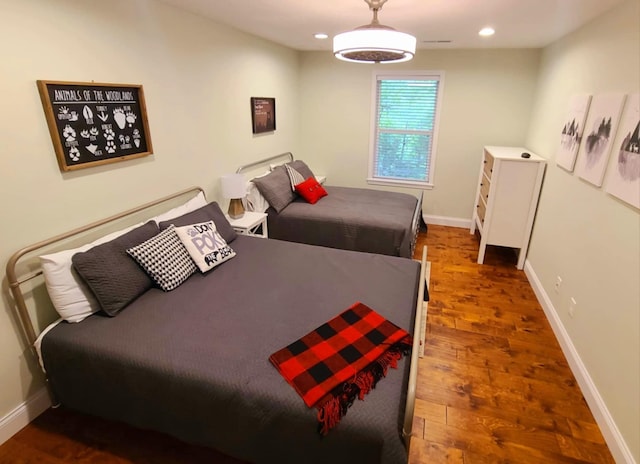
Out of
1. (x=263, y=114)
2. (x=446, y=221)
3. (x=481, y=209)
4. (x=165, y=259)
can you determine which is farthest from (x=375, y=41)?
(x=446, y=221)

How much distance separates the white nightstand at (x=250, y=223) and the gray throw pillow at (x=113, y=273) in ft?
3.78

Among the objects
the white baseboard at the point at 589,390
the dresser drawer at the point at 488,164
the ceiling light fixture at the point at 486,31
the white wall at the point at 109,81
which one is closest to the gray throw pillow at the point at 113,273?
the white wall at the point at 109,81

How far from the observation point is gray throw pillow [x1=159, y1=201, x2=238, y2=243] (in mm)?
2457

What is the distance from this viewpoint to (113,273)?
1.89 m

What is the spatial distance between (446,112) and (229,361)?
4.16 meters

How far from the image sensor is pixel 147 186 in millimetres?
2541

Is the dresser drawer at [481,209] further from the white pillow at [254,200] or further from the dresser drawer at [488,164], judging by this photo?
the white pillow at [254,200]

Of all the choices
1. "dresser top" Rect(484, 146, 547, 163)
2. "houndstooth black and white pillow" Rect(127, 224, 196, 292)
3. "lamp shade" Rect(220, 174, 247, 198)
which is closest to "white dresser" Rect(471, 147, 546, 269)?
"dresser top" Rect(484, 146, 547, 163)

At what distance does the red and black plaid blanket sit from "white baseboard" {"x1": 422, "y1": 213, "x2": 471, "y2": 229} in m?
3.46

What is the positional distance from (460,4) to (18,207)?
2901mm

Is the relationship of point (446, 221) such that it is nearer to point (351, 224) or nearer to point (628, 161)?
point (351, 224)

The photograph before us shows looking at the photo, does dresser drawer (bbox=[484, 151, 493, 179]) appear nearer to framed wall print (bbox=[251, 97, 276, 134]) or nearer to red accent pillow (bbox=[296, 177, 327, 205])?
red accent pillow (bbox=[296, 177, 327, 205])

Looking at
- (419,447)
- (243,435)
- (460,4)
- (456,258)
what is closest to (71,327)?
(243,435)

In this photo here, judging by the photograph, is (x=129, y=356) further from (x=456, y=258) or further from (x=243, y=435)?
(x=456, y=258)
